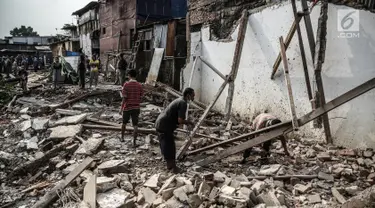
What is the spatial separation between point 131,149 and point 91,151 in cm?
79

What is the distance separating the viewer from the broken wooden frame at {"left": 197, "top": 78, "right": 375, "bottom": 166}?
13.5 ft

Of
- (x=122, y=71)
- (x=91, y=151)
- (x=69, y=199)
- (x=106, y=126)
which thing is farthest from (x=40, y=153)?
(x=122, y=71)

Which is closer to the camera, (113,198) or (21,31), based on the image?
(113,198)

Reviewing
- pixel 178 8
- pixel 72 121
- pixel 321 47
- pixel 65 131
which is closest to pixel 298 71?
pixel 321 47

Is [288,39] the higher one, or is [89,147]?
[288,39]

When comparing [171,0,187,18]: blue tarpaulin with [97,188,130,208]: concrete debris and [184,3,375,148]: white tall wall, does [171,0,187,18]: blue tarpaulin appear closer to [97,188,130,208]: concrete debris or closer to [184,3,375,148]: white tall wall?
[184,3,375,148]: white tall wall

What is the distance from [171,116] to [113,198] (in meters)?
1.54

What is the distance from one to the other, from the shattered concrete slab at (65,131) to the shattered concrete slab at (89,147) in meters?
0.84

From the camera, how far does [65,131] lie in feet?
22.7

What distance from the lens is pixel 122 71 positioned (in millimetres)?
13758

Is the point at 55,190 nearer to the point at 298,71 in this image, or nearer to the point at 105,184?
the point at 105,184

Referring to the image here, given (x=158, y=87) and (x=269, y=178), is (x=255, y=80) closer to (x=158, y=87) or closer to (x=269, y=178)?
(x=269, y=178)

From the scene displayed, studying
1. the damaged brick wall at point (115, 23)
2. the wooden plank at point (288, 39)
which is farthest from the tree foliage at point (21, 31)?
the wooden plank at point (288, 39)

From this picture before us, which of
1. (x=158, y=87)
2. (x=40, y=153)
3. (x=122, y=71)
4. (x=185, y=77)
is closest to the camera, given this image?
(x=40, y=153)
